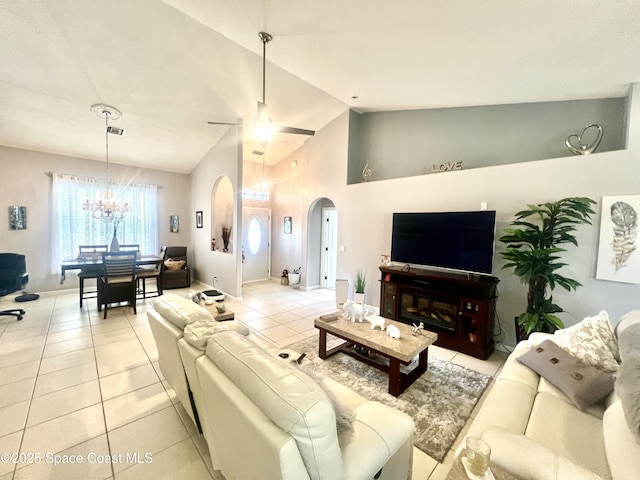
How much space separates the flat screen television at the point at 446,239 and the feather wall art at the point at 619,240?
3.19 feet

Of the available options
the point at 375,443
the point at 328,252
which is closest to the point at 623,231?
the point at 375,443

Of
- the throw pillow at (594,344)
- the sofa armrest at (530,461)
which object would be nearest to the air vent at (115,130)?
the sofa armrest at (530,461)

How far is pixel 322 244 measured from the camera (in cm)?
649

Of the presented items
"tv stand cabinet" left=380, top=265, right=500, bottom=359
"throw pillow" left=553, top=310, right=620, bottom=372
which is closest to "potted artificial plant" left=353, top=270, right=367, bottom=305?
"tv stand cabinet" left=380, top=265, right=500, bottom=359

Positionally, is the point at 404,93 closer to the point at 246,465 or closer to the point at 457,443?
the point at 457,443

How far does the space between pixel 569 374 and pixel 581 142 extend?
289cm

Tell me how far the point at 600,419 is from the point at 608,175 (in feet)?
8.13

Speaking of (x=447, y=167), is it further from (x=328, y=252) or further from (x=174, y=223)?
(x=174, y=223)

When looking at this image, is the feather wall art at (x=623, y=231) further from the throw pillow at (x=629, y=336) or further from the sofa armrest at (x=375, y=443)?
the sofa armrest at (x=375, y=443)

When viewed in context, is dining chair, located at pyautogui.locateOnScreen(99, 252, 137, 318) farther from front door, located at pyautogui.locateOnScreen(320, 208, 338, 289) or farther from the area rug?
front door, located at pyautogui.locateOnScreen(320, 208, 338, 289)

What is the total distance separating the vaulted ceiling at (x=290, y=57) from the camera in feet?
6.85

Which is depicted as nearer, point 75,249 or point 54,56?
point 54,56

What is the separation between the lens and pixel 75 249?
5520 millimetres

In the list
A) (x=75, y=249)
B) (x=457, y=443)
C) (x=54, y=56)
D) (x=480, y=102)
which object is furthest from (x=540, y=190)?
(x=75, y=249)
